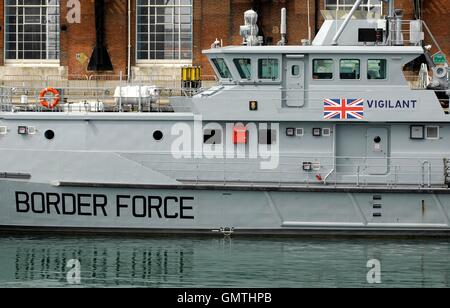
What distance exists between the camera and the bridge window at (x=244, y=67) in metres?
28.0

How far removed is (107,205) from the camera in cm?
2770

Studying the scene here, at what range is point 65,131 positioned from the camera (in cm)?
2809

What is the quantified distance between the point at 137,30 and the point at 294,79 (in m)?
17.0

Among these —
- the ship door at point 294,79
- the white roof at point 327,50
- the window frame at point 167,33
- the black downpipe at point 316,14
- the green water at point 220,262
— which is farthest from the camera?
the window frame at point 167,33

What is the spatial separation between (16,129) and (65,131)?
44.3 inches

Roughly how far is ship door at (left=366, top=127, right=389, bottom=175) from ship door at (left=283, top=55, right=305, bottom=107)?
1.78m

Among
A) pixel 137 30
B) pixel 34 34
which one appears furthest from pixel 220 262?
pixel 34 34

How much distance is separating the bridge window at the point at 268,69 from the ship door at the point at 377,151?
8.02ft

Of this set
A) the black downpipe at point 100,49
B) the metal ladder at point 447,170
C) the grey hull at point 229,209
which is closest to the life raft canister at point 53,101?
the grey hull at point 229,209

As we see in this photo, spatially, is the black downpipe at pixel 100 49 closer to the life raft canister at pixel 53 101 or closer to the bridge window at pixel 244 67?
the life raft canister at pixel 53 101

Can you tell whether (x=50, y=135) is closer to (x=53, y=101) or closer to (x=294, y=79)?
(x=53, y=101)
